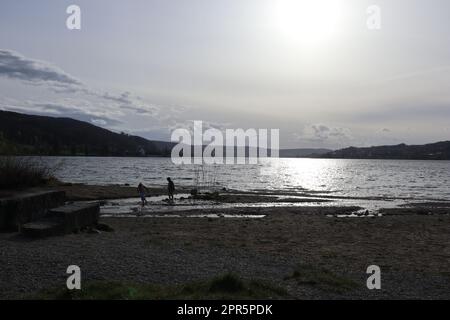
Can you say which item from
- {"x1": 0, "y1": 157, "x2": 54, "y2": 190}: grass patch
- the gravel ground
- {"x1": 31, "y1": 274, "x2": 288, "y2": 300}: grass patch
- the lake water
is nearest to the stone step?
the gravel ground

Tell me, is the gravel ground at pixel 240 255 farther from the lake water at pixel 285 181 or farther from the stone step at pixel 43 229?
the lake water at pixel 285 181

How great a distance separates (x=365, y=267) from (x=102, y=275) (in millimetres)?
7569

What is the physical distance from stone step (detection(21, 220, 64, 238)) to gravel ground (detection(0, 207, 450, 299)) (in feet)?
1.18

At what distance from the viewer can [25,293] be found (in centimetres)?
933

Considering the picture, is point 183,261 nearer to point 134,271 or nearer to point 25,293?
point 134,271

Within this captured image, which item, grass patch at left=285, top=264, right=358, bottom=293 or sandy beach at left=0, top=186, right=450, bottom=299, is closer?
grass patch at left=285, top=264, right=358, bottom=293

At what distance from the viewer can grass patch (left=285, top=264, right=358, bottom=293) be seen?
10.3 metres

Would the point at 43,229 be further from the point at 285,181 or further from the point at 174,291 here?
the point at 285,181

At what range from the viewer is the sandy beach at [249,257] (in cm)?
1053

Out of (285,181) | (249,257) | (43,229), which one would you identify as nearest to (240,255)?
(249,257)

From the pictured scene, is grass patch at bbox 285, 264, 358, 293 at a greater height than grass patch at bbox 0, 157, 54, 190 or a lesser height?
lesser

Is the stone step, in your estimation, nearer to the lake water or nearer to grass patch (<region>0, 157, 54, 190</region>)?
grass patch (<region>0, 157, 54, 190</region>)

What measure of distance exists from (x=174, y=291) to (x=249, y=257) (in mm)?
5841
